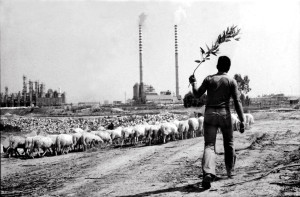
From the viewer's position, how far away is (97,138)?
13430mm

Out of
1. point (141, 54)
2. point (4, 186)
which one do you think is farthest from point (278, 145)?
point (141, 54)

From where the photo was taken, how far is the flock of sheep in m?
12.0

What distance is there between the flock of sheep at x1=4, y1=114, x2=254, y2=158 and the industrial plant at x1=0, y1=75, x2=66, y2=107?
70.7 metres

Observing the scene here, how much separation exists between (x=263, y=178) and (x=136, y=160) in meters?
4.23

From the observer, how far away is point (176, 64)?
285 feet

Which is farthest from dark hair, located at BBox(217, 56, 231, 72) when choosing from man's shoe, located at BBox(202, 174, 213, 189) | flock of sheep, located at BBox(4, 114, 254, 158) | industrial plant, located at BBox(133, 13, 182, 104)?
industrial plant, located at BBox(133, 13, 182, 104)

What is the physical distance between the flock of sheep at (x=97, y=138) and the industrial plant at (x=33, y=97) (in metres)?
70.7

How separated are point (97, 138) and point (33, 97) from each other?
258ft

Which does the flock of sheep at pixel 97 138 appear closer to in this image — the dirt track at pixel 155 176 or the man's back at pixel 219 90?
the dirt track at pixel 155 176

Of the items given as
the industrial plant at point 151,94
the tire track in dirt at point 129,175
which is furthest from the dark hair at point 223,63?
the industrial plant at point 151,94

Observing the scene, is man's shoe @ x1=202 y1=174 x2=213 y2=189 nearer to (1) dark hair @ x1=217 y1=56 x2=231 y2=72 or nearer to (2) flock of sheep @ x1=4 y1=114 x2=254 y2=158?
(1) dark hair @ x1=217 y1=56 x2=231 y2=72

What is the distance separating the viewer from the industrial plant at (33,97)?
275ft

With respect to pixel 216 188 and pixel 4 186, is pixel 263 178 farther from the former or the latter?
pixel 4 186

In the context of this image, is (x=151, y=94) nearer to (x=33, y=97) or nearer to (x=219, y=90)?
(x=33, y=97)
